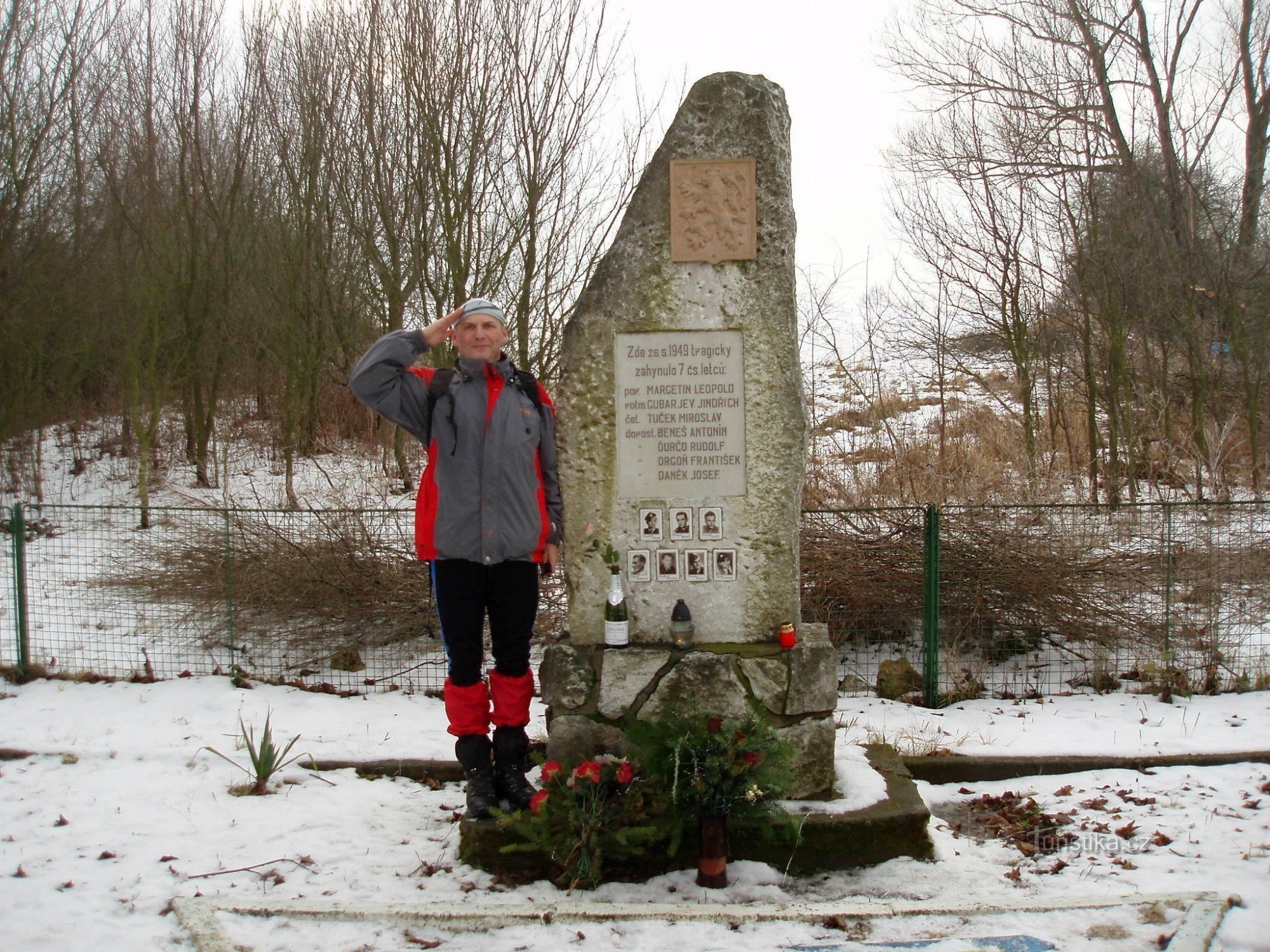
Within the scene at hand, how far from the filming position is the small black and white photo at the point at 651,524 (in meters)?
3.77

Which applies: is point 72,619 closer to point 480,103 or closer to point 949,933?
point 480,103

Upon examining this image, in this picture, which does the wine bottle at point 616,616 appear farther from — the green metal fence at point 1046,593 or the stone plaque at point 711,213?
the green metal fence at point 1046,593

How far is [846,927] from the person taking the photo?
3004 millimetres

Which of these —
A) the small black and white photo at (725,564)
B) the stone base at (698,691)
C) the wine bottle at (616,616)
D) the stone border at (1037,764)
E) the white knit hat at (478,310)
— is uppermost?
the white knit hat at (478,310)

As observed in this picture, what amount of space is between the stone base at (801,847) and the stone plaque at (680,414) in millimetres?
1286

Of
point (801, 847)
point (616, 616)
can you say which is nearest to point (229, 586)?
point (616, 616)

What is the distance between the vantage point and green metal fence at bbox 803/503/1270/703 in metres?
6.21

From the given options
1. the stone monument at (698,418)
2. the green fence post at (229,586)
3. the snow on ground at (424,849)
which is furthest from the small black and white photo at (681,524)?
the green fence post at (229,586)

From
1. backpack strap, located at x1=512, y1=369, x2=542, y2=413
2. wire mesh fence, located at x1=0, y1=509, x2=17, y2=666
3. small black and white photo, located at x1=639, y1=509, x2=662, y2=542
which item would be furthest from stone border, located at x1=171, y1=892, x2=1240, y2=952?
wire mesh fence, located at x1=0, y1=509, x2=17, y2=666

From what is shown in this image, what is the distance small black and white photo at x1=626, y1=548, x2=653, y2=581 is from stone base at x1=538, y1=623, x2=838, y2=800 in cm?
27

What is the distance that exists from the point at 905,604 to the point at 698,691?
11.1 feet

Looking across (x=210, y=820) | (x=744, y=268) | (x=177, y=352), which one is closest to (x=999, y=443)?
(x=744, y=268)

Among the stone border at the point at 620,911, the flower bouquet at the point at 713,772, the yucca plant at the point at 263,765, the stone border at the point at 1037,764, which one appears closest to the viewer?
the stone border at the point at 620,911

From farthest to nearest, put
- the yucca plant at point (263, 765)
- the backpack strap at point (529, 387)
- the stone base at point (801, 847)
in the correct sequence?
the yucca plant at point (263, 765) → the backpack strap at point (529, 387) → the stone base at point (801, 847)
